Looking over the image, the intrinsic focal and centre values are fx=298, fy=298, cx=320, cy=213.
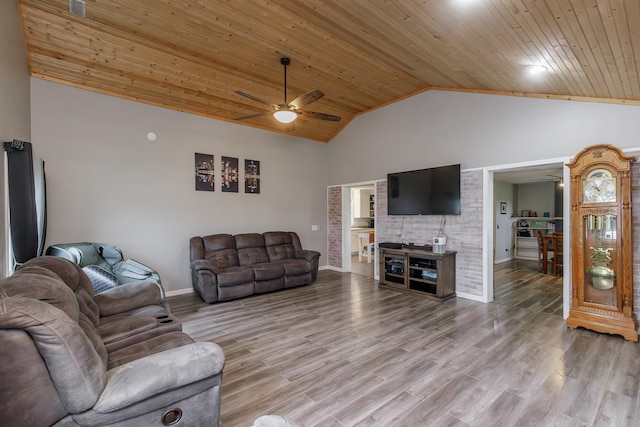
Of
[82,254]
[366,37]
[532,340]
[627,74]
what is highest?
[366,37]

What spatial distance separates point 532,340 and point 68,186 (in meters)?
6.26

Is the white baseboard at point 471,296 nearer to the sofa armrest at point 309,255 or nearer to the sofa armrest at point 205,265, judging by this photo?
the sofa armrest at point 309,255

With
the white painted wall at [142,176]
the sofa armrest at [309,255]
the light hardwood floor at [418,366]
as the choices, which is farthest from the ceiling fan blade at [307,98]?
the sofa armrest at [309,255]

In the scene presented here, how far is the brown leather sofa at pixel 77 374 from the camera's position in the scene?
118cm

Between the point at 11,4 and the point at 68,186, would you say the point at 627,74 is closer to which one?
the point at 11,4

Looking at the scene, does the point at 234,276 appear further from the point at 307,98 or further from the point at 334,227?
the point at 334,227

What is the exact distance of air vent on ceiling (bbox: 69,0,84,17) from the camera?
293 cm

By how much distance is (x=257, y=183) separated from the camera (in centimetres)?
621

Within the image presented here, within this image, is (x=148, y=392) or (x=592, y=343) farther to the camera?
(x=592, y=343)

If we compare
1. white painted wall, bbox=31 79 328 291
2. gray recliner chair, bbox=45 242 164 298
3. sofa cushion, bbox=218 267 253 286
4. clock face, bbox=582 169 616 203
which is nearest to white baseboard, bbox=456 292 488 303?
clock face, bbox=582 169 616 203

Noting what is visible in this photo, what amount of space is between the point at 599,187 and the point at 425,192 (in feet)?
7.39

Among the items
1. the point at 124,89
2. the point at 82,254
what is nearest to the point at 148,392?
the point at 82,254

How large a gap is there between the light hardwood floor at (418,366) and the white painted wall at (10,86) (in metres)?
2.15

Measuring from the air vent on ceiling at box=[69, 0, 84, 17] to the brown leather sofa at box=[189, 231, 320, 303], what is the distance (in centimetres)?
330
